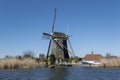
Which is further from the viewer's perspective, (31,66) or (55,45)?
(55,45)

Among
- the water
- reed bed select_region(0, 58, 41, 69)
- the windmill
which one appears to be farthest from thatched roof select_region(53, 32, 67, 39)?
the water

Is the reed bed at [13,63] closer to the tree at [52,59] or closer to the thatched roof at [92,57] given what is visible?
the tree at [52,59]

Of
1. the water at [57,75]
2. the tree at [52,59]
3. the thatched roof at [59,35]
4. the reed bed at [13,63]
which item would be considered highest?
the thatched roof at [59,35]

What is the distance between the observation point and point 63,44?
5856 cm

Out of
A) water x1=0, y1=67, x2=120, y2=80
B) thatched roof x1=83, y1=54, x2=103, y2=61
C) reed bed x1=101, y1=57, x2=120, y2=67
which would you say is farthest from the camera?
thatched roof x1=83, y1=54, x2=103, y2=61

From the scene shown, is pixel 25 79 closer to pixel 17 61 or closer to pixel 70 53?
pixel 17 61

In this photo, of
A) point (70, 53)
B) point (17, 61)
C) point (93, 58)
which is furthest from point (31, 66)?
point (93, 58)

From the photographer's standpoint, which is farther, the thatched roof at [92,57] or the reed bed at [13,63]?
the thatched roof at [92,57]

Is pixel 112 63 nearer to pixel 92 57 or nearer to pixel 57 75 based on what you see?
pixel 92 57

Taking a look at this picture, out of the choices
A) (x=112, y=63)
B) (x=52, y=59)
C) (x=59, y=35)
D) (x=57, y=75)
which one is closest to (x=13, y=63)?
(x=57, y=75)

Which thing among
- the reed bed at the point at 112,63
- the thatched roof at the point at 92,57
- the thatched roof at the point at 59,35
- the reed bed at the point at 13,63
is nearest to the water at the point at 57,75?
the reed bed at the point at 13,63

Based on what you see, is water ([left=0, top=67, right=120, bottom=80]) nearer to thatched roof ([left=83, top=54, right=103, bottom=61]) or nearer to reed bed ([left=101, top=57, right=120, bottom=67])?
reed bed ([left=101, top=57, right=120, bottom=67])

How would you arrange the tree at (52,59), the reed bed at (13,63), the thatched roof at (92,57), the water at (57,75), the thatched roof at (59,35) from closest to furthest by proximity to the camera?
the water at (57,75), the reed bed at (13,63), the tree at (52,59), the thatched roof at (59,35), the thatched roof at (92,57)

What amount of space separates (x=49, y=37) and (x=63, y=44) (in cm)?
338
